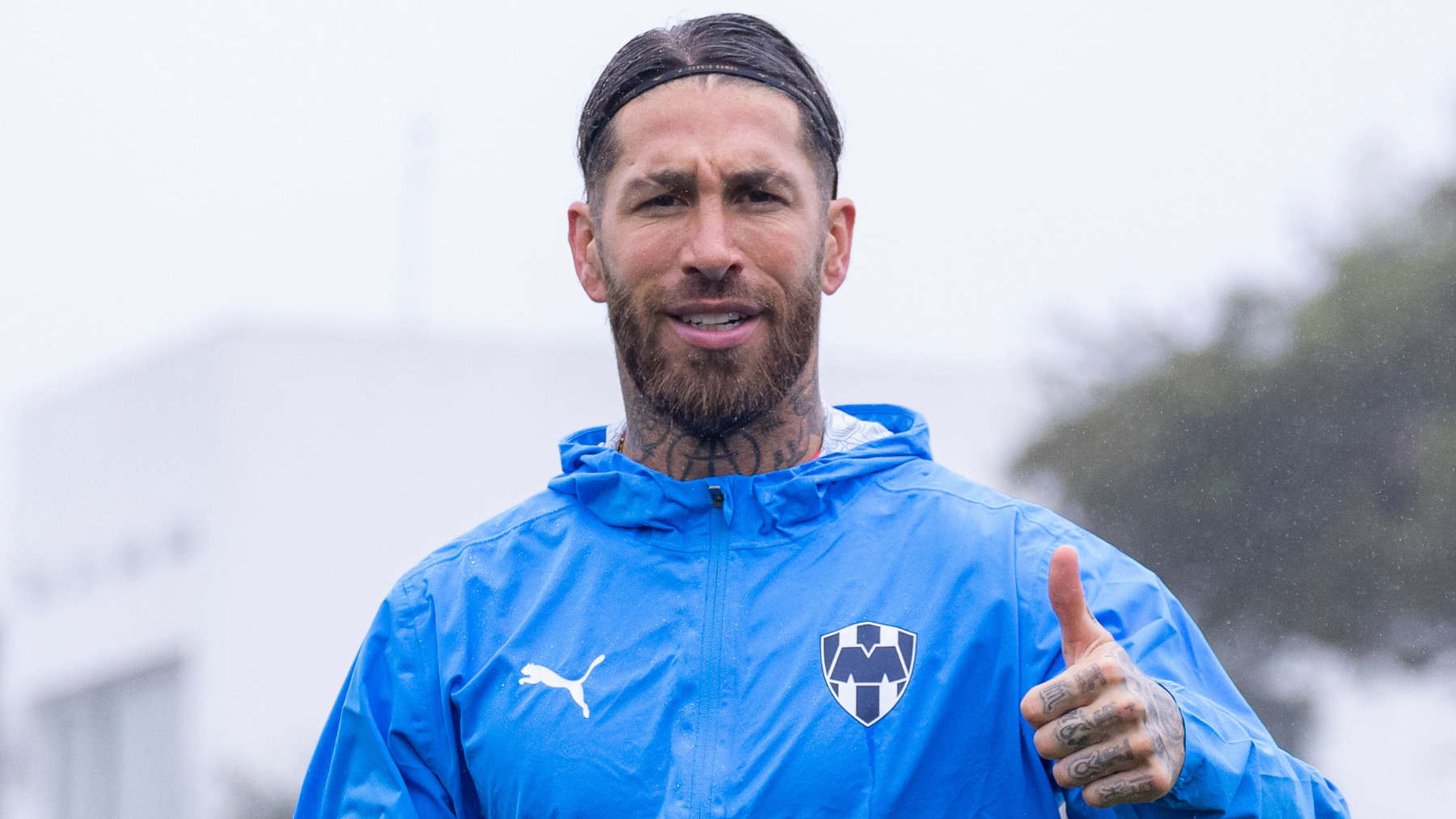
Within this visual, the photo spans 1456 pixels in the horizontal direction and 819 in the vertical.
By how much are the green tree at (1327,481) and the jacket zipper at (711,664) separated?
1765 mm

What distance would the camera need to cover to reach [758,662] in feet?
7.11

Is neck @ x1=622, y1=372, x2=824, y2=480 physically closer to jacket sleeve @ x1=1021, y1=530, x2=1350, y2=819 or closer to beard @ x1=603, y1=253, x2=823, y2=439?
beard @ x1=603, y1=253, x2=823, y2=439

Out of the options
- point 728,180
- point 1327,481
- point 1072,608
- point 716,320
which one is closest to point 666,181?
point 728,180

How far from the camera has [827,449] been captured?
Answer: 2.47m

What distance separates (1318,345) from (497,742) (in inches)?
96.3

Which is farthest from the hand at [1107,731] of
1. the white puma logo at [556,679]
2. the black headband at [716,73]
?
the black headband at [716,73]

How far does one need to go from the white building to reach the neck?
19.9 meters

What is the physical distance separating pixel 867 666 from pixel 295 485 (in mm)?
22468

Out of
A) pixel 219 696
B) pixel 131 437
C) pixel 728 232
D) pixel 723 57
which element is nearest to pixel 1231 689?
pixel 728 232

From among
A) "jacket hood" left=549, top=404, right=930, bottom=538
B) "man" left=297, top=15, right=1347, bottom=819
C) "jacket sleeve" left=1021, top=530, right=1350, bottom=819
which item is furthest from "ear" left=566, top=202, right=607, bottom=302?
"jacket sleeve" left=1021, top=530, right=1350, bottom=819

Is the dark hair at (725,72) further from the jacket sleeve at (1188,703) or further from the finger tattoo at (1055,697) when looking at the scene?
the finger tattoo at (1055,697)

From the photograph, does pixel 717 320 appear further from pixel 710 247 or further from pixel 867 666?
pixel 867 666

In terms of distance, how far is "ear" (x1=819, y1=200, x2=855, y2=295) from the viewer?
253 centimetres

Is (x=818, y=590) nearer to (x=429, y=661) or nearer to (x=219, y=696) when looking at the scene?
(x=429, y=661)
